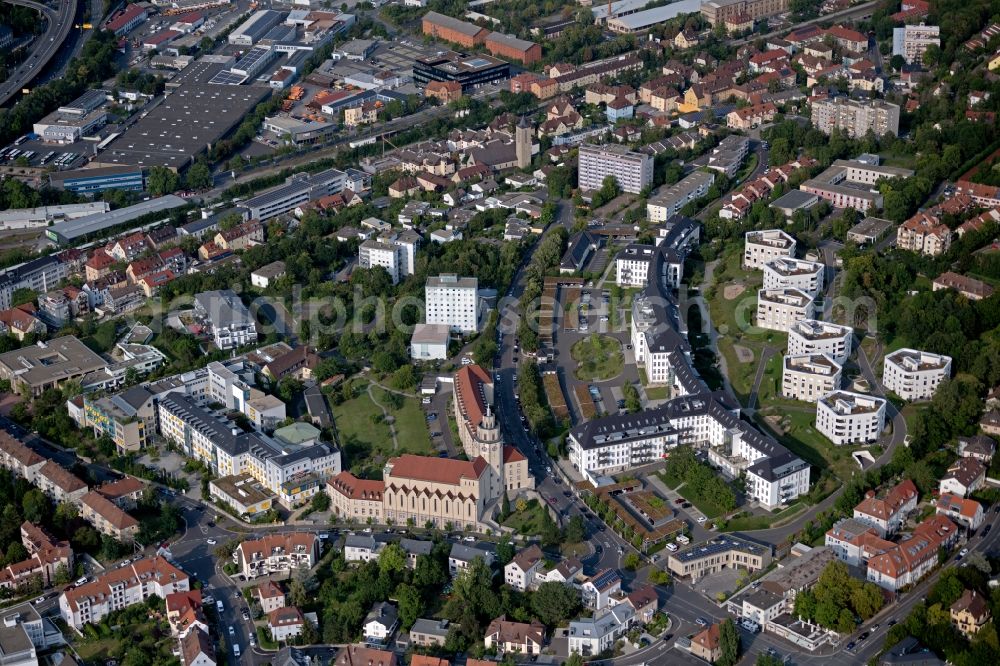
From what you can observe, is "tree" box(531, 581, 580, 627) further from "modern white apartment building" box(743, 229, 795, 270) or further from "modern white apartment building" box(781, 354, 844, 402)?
"modern white apartment building" box(743, 229, 795, 270)

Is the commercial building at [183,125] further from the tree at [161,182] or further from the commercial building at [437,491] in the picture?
the commercial building at [437,491]

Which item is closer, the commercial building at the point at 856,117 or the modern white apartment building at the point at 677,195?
the modern white apartment building at the point at 677,195

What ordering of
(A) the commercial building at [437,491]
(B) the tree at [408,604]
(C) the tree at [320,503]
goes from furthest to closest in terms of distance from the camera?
(C) the tree at [320,503], (A) the commercial building at [437,491], (B) the tree at [408,604]

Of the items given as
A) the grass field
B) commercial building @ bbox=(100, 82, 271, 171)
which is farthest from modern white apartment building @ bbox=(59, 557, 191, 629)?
commercial building @ bbox=(100, 82, 271, 171)

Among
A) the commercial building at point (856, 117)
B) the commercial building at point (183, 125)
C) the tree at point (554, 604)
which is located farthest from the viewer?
the commercial building at point (183, 125)

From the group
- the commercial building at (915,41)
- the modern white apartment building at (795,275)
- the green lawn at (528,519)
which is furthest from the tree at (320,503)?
the commercial building at (915,41)

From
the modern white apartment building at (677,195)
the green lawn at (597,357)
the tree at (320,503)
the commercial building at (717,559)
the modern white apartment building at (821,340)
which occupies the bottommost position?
the tree at (320,503)

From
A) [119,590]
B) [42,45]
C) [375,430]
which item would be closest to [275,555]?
[119,590]
